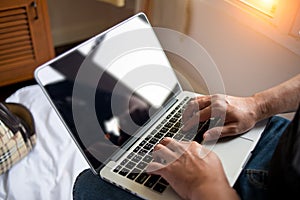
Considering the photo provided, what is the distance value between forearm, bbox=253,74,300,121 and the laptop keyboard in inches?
4.5

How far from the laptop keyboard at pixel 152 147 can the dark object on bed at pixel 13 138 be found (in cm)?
44

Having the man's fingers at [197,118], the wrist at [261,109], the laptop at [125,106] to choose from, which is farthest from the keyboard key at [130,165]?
the wrist at [261,109]

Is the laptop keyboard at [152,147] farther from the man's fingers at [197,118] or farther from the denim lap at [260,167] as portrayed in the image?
the denim lap at [260,167]

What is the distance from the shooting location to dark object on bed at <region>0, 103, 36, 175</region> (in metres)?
0.92

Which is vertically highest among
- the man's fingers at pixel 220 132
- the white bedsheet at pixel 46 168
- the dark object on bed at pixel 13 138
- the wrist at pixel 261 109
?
the wrist at pixel 261 109

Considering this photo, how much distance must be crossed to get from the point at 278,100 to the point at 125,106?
0.37m

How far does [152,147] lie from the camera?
0.70 metres

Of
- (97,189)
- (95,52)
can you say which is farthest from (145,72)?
(97,189)

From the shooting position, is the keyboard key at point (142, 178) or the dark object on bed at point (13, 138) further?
the dark object on bed at point (13, 138)

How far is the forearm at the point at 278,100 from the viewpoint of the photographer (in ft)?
2.34

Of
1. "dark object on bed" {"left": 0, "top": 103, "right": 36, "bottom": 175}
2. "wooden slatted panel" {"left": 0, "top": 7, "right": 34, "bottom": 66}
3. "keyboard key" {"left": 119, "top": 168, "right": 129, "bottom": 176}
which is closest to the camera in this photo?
"keyboard key" {"left": 119, "top": 168, "right": 129, "bottom": 176}

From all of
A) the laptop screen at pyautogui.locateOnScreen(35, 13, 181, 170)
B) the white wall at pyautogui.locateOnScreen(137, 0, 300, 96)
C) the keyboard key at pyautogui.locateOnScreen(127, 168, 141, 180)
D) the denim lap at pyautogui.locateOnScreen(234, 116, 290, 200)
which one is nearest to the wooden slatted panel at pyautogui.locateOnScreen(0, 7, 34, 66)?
the white wall at pyautogui.locateOnScreen(137, 0, 300, 96)

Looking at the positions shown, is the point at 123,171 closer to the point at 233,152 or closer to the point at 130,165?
the point at 130,165

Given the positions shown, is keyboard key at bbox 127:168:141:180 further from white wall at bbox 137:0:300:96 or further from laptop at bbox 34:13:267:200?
white wall at bbox 137:0:300:96
